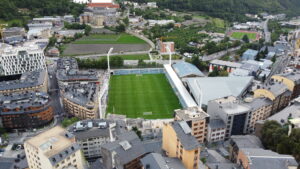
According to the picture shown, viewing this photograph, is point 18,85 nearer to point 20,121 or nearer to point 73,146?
point 20,121

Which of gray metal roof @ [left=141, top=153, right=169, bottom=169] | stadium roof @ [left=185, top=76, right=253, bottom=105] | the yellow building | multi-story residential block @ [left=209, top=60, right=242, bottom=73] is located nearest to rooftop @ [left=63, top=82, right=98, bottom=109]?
the yellow building

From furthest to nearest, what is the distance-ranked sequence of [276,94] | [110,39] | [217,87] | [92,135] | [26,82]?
[110,39] < [217,87] < [26,82] < [276,94] < [92,135]

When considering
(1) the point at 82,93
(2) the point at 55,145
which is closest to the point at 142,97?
(1) the point at 82,93

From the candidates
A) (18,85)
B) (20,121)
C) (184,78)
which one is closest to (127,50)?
(184,78)

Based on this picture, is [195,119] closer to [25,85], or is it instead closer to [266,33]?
[25,85]

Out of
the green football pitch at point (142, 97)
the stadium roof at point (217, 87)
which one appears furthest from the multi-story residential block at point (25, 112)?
the stadium roof at point (217, 87)

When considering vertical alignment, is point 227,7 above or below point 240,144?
above

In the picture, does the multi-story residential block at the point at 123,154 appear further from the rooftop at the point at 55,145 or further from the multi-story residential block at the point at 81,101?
the multi-story residential block at the point at 81,101
